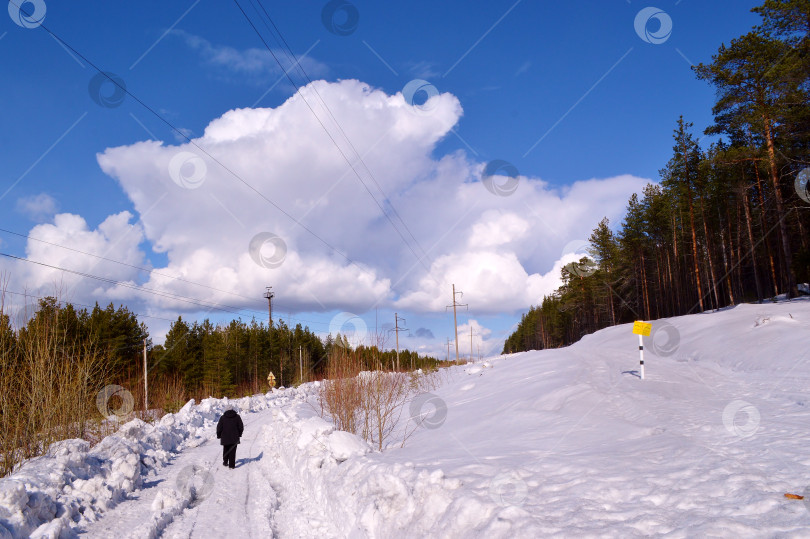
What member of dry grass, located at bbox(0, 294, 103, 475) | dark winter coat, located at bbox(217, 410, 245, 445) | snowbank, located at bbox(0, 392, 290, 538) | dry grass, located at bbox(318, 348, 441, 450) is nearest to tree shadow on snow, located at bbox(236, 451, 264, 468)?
dark winter coat, located at bbox(217, 410, 245, 445)

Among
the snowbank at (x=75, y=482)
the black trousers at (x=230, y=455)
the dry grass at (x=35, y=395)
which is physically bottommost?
the black trousers at (x=230, y=455)

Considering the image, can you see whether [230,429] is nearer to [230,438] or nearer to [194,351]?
[230,438]

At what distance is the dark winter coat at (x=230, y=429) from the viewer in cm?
1081

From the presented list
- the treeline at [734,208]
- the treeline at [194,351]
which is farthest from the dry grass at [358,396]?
the treeline at [734,208]

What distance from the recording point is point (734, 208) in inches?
1572

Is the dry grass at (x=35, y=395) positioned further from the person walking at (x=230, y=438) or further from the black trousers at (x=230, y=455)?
the black trousers at (x=230, y=455)

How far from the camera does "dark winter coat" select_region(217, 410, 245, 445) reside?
10812mm

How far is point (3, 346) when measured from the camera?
8.55 m

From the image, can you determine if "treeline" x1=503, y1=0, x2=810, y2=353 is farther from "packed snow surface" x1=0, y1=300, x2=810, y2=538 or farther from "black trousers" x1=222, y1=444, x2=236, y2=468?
"black trousers" x1=222, y1=444, x2=236, y2=468

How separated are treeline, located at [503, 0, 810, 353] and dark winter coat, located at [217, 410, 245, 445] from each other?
81.7 feet

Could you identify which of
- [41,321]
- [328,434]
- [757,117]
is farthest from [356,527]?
[757,117]

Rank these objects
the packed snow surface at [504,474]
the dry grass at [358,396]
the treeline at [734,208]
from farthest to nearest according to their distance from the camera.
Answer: the treeline at [734,208] → the dry grass at [358,396] → the packed snow surface at [504,474]

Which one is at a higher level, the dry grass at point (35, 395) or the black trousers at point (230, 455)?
the dry grass at point (35, 395)

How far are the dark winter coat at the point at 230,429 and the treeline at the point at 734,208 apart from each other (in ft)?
81.7
